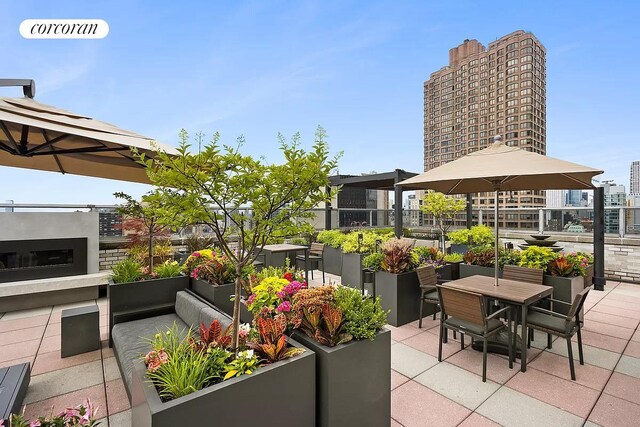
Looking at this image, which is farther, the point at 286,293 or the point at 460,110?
the point at 460,110

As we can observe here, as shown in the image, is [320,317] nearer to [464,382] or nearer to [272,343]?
[272,343]

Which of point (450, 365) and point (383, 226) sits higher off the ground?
point (383, 226)

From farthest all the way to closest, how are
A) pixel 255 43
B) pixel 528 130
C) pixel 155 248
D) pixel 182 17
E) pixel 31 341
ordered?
pixel 528 130, pixel 255 43, pixel 155 248, pixel 182 17, pixel 31 341

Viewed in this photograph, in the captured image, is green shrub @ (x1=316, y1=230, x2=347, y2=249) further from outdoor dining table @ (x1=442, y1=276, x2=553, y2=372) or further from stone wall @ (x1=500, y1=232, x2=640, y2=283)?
stone wall @ (x1=500, y1=232, x2=640, y2=283)

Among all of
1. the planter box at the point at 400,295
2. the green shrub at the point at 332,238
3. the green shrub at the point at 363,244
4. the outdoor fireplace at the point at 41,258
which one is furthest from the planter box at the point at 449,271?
the outdoor fireplace at the point at 41,258

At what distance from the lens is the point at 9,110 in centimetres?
237

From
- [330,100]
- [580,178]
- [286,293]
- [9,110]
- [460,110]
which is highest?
[460,110]

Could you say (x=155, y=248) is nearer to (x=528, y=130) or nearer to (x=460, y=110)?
(x=528, y=130)

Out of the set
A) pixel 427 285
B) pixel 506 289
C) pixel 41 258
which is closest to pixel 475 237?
pixel 427 285

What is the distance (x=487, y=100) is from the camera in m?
57.9

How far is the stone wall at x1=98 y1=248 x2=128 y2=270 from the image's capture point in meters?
6.27

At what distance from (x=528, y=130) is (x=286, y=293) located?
63248 millimetres

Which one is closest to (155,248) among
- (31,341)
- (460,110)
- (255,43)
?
(31,341)

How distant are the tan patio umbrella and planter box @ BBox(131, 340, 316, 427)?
104 inches
